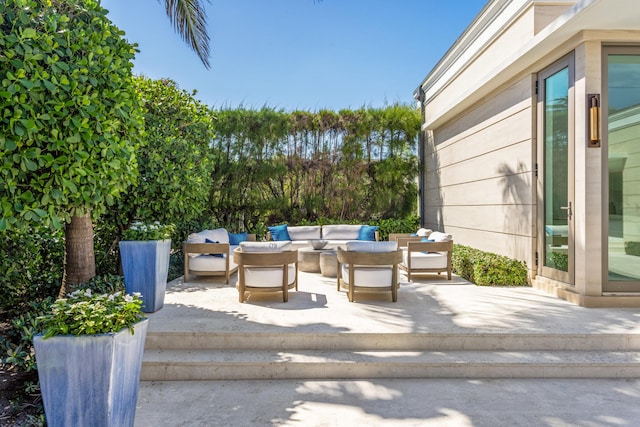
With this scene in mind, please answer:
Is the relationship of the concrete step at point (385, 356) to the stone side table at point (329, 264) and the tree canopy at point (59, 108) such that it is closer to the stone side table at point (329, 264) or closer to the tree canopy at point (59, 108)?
the tree canopy at point (59, 108)

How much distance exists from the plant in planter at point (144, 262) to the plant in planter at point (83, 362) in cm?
248

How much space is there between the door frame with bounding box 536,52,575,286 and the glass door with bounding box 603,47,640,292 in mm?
384

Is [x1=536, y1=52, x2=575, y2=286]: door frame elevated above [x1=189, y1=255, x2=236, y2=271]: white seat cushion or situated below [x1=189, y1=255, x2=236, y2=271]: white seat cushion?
above

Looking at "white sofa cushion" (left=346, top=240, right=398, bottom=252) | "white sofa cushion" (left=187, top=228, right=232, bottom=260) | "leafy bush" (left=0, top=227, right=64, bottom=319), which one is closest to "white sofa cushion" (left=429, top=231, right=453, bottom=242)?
"white sofa cushion" (left=346, top=240, right=398, bottom=252)

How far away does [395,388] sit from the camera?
3.33 metres

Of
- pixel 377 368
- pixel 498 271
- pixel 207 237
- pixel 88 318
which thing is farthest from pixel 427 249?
pixel 88 318

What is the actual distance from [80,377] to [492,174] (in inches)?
282

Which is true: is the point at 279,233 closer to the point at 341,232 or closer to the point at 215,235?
the point at 341,232

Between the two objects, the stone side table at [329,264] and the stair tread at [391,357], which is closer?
the stair tread at [391,357]

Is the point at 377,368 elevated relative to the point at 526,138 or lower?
lower

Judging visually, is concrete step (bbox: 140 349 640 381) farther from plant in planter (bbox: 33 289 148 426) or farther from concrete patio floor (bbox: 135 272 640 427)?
plant in planter (bbox: 33 289 148 426)

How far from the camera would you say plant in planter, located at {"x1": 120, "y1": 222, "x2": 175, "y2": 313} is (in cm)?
455

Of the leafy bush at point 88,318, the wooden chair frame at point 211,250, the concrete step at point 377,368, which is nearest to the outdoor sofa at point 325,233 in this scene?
the wooden chair frame at point 211,250

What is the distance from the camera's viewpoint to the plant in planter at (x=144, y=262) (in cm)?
455
